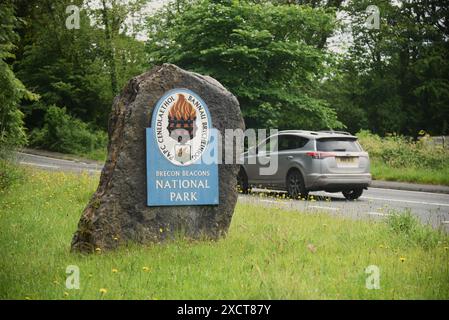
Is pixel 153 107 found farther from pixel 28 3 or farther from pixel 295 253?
pixel 28 3

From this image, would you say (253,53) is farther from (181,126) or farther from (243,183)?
(181,126)

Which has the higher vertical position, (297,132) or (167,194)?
(297,132)

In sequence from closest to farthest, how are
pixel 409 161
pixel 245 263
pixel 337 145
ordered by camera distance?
pixel 245 263 < pixel 337 145 < pixel 409 161

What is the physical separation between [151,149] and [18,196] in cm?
568

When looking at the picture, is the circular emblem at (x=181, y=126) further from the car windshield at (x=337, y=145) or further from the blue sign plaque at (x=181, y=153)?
the car windshield at (x=337, y=145)

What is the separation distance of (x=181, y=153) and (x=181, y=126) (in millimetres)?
355

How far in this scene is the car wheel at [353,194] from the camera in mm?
14836

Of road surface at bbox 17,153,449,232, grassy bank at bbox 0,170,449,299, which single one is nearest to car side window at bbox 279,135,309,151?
road surface at bbox 17,153,449,232

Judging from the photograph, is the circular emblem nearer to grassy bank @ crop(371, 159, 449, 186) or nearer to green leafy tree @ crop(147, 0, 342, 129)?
grassy bank @ crop(371, 159, 449, 186)

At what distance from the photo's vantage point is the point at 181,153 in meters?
7.80

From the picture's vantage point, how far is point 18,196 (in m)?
12.1

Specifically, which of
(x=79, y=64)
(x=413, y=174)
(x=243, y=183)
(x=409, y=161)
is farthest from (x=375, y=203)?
(x=79, y=64)

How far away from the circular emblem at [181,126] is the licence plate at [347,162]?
6.79 m

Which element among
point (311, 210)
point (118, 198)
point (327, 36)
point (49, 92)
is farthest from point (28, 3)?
point (118, 198)
